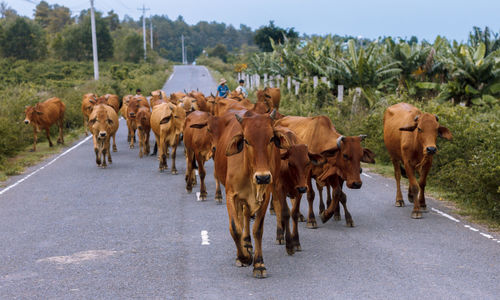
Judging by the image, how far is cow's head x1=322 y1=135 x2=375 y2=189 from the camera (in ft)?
30.3

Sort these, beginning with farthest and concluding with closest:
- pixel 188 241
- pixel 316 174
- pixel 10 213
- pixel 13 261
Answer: pixel 10 213 < pixel 316 174 < pixel 188 241 < pixel 13 261

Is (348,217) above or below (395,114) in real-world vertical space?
below

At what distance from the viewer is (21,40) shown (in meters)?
87.0

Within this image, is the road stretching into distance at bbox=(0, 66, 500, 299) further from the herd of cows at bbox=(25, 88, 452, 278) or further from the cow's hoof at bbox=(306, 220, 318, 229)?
the herd of cows at bbox=(25, 88, 452, 278)

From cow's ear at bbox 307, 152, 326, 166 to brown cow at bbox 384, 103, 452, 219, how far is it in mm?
2035

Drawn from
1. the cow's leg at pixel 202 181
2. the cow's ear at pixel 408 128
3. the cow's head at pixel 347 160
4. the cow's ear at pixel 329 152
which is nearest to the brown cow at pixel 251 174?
the cow's ear at pixel 329 152

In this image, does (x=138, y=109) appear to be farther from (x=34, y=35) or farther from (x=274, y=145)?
(x=34, y=35)

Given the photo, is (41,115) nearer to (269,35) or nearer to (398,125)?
(398,125)

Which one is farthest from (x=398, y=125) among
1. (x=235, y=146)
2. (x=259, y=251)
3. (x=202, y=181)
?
(x=235, y=146)

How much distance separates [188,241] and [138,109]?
36.1 feet

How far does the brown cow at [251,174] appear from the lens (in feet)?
22.5

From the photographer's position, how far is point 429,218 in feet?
34.0

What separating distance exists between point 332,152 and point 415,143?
218 cm

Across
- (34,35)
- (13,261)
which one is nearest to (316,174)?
(13,261)
